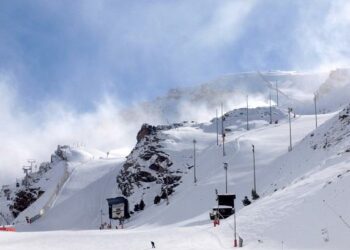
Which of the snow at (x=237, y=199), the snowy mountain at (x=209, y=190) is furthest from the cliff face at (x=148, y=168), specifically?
the snow at (x=237, y=199)

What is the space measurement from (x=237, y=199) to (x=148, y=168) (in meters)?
60.9

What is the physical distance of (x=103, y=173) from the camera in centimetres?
16112

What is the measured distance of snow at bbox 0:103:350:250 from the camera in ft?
108

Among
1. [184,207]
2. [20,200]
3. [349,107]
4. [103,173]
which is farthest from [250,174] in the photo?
[20,200]

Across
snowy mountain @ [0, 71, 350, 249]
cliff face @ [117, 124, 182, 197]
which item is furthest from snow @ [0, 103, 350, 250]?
cliff face @ [117, 124, 182, 197]

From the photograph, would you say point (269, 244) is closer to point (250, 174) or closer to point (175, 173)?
point (250, 174)

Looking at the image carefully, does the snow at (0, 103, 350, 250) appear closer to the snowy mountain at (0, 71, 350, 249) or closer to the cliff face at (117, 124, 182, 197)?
the snowy mountain at (0, 71, 350, 249)

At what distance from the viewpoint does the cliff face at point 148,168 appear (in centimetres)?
12490

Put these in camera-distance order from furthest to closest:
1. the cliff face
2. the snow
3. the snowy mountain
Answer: the cliff face < the snowy mountain < the snow

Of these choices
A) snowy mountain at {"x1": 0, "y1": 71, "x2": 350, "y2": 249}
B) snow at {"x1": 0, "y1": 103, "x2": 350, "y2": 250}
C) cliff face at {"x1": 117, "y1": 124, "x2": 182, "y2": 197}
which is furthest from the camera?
cliff face at {"x1": 117, "y1": 124, "x2": 182, "y2": 197}

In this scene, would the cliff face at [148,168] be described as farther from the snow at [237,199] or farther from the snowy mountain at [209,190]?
the snow at [237,199]

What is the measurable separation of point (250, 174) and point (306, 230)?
53.3 metres

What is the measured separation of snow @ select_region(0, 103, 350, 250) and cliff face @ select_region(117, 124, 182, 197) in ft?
7.44

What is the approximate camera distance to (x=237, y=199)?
7450 centimetres
